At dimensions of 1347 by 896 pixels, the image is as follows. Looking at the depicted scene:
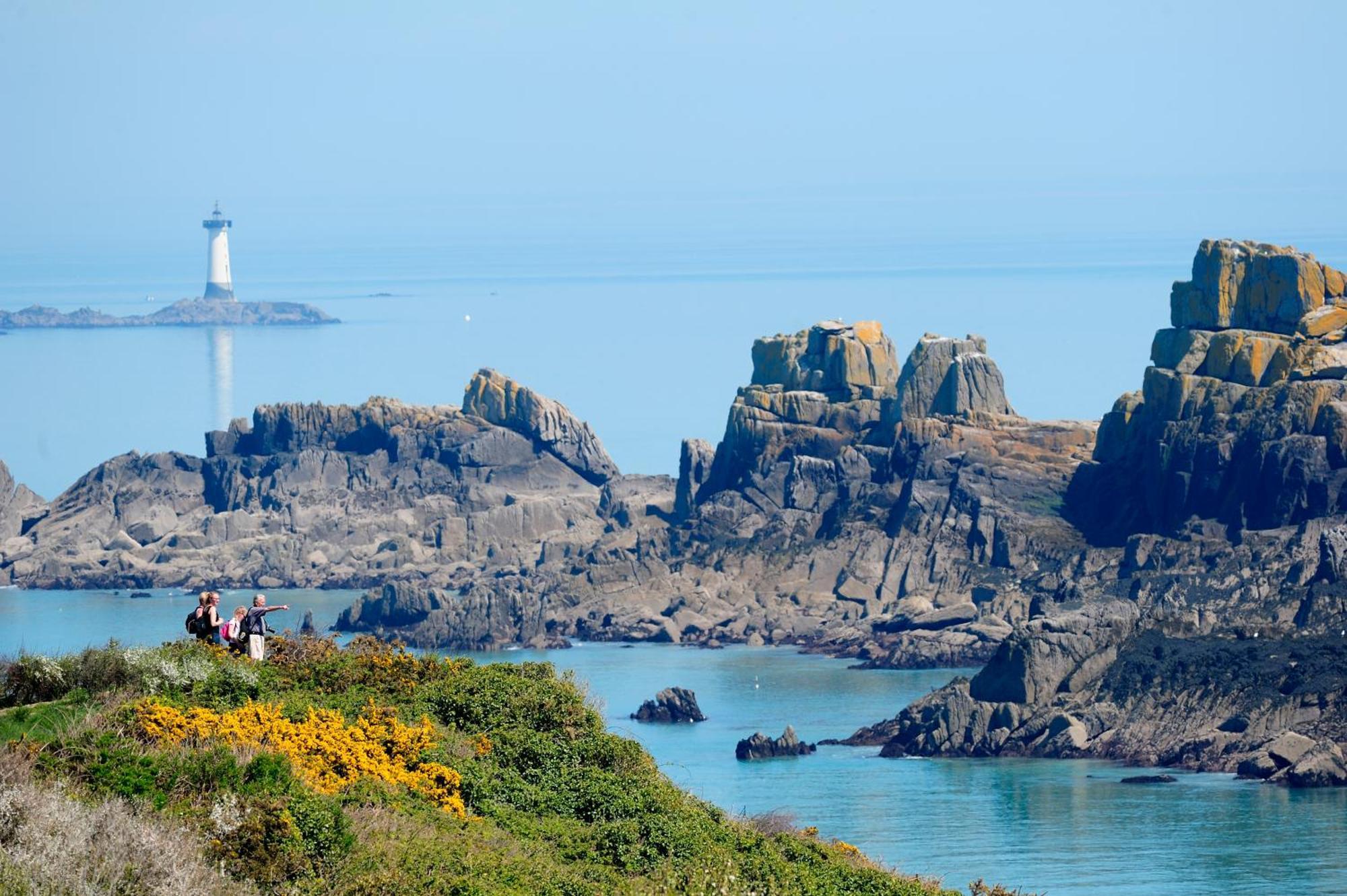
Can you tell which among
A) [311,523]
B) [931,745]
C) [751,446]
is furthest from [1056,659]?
[311,523]

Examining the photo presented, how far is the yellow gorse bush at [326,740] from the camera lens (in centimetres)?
2356

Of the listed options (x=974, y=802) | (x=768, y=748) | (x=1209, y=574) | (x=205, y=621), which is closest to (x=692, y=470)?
(x=1209, y=574)

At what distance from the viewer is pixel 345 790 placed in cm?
2356

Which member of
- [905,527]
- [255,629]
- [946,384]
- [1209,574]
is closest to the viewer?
[255,629]

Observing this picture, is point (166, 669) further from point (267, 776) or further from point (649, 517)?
point (649, 517)

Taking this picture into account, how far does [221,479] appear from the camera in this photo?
153 meters

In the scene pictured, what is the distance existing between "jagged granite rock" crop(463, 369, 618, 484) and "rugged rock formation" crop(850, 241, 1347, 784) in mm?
38789

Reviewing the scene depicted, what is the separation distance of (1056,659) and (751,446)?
50.5m

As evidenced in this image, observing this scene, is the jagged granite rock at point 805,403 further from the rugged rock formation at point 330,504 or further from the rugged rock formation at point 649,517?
the rugged rock formation at point 330,504

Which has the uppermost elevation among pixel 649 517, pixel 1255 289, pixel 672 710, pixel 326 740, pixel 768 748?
pixel 1255 289

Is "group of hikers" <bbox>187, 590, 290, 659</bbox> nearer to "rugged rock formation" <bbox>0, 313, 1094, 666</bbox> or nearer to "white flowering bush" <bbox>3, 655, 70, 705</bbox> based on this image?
"white flowering bush" <bbox>3, 655, 70, 705</bbox>

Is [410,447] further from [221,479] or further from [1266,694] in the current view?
[1266,694]

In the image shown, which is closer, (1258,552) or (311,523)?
(1258,552)

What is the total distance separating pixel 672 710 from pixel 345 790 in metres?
67.3
